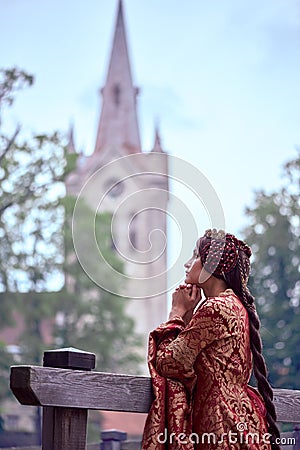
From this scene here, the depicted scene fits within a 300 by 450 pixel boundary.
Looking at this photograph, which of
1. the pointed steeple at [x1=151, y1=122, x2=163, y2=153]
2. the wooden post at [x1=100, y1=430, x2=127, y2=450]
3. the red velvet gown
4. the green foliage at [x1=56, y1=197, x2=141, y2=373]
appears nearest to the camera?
the red velvet gown

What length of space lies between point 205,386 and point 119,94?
135 ft

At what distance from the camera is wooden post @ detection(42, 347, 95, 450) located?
2.41 meters

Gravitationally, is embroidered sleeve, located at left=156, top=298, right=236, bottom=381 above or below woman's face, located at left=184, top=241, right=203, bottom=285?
below

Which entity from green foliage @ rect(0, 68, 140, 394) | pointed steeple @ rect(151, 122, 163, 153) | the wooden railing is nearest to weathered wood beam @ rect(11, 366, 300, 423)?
the wooden railing

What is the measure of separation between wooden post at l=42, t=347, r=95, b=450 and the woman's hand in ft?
1.47

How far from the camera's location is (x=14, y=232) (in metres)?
22.6

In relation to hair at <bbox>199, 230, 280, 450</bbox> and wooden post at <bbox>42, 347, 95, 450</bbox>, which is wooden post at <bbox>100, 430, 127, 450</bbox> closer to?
hair at <bbox>199, 230, 280, 450</bbox>

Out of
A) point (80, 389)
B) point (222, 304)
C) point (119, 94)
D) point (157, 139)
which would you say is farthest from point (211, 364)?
point (119, 94)

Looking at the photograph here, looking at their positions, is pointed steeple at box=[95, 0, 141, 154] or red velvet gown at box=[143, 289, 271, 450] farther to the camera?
pointed steeple at box=[95, 0, 141, 154]

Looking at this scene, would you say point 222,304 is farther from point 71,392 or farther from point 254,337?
point 71,392

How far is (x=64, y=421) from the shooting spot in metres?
2.42

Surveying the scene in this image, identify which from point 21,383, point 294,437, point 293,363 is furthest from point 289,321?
point 21,383

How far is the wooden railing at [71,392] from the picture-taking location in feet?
7.66

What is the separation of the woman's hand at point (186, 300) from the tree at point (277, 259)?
20.1m
